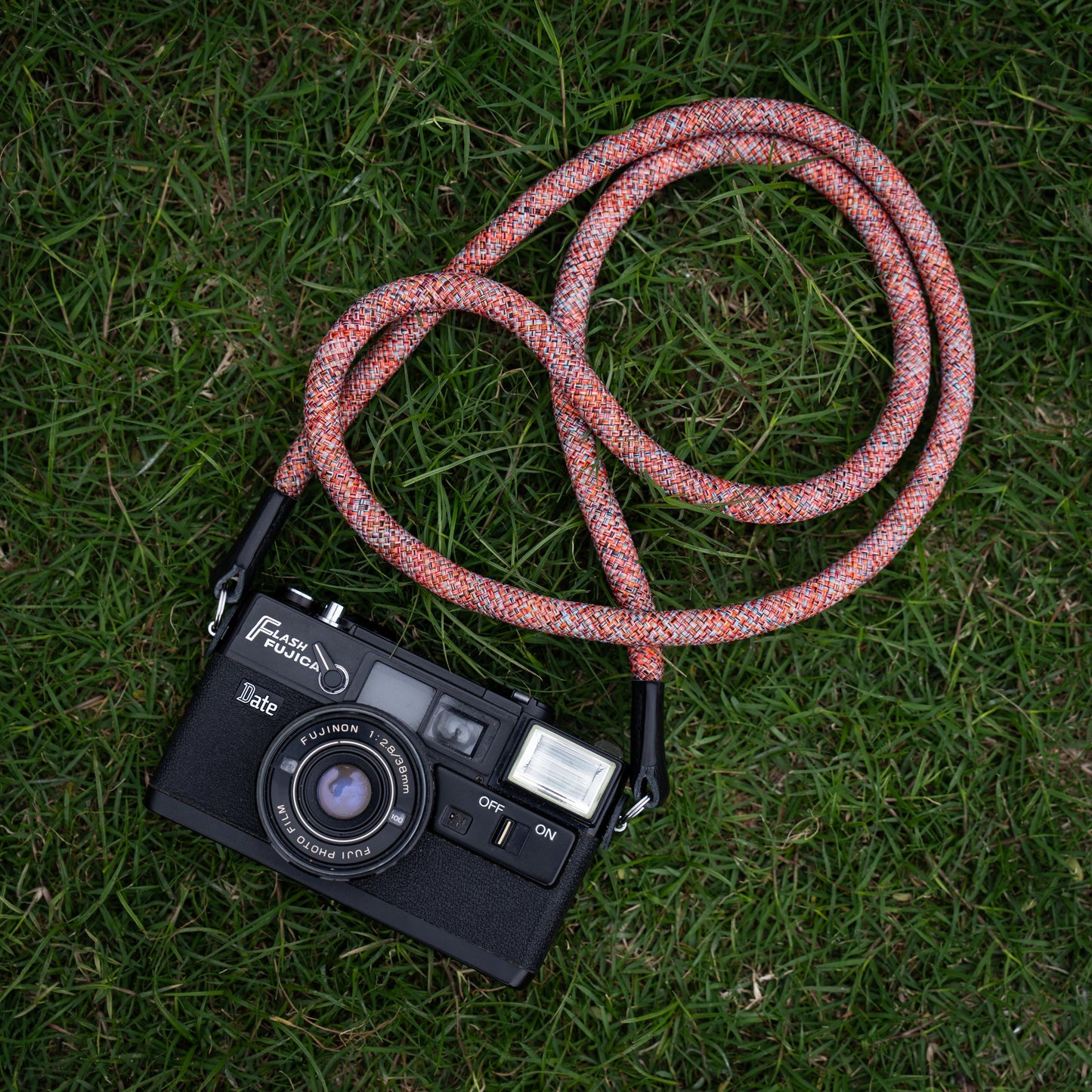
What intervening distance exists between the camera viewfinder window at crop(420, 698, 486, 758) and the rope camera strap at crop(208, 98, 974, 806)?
→ 0.68 ft

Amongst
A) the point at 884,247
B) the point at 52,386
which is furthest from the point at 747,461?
the point at 52,386

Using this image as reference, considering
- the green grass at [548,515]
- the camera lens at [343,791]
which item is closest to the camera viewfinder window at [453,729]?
the camera lens at [343,791]

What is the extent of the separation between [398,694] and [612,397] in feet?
2.25

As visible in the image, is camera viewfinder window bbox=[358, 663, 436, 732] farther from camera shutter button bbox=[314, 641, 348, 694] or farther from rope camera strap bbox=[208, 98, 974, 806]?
rope camera strap bbox=[208, 98, 974, 806]

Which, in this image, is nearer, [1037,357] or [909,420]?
[909,420]

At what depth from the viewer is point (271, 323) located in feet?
6.18

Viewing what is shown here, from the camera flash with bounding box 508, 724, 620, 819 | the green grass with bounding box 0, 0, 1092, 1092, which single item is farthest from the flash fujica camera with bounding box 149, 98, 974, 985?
the green grass with bounding box 0, 0, 1092, 1092

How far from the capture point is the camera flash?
5.18 ft

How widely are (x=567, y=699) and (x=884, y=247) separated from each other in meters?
1.12

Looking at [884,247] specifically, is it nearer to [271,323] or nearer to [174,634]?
[271,323]

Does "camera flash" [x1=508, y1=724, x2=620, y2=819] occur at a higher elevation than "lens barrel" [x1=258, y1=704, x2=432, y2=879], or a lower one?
higher

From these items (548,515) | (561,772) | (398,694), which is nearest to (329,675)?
(398,694)

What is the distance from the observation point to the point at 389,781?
5.13 feet

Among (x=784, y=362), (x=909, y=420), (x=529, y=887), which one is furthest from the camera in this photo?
(x=784, y=362)
